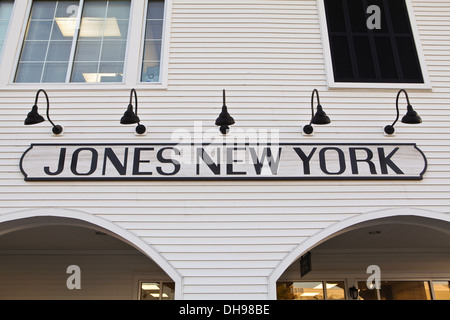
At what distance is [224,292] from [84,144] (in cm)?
260

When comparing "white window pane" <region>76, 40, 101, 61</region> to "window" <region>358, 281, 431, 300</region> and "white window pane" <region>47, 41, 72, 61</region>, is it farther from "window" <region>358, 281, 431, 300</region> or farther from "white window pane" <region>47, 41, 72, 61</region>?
"window" <region>358, 281, 431, 300</region>

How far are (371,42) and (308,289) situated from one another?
425 centimetres

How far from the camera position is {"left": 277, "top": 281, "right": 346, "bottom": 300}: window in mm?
6820

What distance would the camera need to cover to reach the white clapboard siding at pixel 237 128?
184 inches

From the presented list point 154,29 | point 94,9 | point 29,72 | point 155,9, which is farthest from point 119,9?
point 29,72

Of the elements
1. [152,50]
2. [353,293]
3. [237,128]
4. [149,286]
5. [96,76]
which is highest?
[152,50]

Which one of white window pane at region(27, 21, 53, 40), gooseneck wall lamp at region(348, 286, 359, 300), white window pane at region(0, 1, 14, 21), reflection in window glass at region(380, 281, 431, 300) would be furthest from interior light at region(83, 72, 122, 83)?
reflection in window glass at region(380, 281, 431, 300)

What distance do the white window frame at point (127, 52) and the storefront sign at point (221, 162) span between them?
3.11 ft

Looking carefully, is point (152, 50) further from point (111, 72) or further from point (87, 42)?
point (87, 42)

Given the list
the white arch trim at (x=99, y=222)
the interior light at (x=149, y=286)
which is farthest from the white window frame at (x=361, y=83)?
the interior light at (x=149, y=286)

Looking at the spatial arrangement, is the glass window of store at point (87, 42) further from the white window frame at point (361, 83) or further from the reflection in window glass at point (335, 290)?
the reflection in window glass at point (335, 290)

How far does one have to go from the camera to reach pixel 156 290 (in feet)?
22.2

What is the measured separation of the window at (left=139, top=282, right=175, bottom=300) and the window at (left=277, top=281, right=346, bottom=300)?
1937 millimetres
